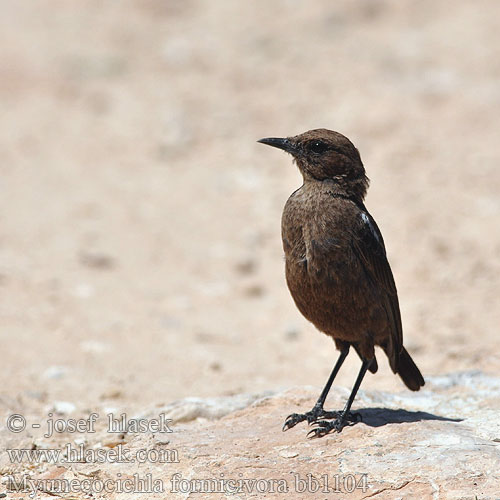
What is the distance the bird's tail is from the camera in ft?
18.7

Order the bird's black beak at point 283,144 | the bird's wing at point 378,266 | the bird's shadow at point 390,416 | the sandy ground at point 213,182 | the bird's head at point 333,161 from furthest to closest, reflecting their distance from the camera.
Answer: the sandy ground at point 213,182 < the bird's black beak at point 283,144 < the bird's head at point 333,161 < the bird's wing at point 378,266 < the bird's shadow at point 390,416

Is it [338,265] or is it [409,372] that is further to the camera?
[409,372]

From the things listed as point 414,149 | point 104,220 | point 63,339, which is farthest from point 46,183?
point 414,149

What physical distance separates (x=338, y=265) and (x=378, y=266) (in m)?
0.36

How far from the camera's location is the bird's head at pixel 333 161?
561cm

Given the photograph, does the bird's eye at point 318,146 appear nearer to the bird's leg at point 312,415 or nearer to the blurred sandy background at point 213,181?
the bird's leg at point 312,415

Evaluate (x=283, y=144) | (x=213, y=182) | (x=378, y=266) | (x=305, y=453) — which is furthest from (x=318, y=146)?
(x=213, y=182)

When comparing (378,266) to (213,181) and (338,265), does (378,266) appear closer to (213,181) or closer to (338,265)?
(338,265)

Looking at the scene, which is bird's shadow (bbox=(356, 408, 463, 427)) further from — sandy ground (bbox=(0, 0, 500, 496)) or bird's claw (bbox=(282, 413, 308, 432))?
sandy ground (bbox=(0, 0, 500, 496))

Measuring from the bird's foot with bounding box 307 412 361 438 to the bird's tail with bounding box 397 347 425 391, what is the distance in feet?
2.03

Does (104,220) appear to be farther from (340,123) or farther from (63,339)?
(340,123)

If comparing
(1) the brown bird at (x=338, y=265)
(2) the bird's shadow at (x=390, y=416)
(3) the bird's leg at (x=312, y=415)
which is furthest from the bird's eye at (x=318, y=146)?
(2) the bird's shadow at (x=390, y=416)

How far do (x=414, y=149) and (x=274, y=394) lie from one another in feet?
21.2

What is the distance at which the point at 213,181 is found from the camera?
11469 mm
